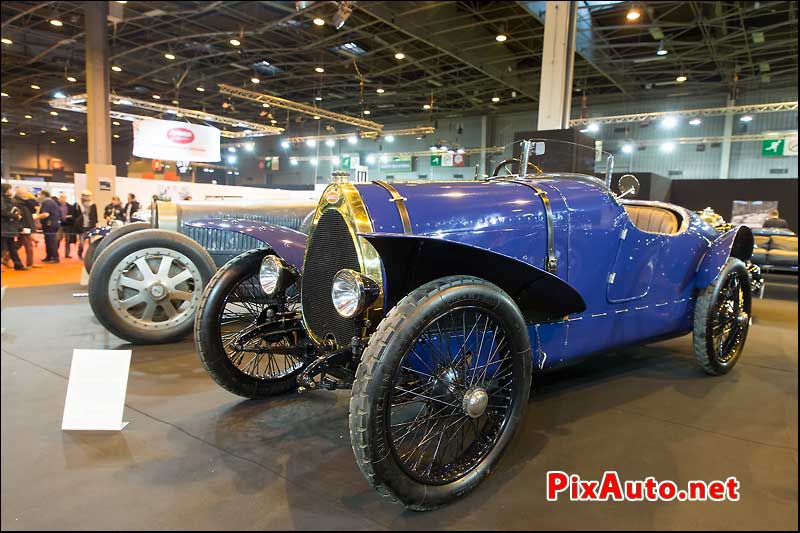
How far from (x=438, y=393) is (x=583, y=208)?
131cm

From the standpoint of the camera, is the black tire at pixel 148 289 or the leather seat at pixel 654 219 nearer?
the leather seat at pixel 654 219

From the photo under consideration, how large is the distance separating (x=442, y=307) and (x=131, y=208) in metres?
6.58

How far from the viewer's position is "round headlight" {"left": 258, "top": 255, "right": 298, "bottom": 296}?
241cm

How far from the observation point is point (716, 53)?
1271 cm

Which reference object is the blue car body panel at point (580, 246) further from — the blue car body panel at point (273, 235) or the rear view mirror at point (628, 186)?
the blue car body panel at point (273, 235)

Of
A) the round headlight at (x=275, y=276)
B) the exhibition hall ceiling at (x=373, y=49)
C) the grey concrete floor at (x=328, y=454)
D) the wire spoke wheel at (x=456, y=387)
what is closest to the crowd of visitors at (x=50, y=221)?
the exhibition hall ceiling at (x=373, y=49)

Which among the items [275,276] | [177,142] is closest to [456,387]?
[275,276]

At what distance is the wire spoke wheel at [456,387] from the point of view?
1.82m

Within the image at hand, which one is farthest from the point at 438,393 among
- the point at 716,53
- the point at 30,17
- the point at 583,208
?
the point at 716,53

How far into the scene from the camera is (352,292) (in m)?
1.81

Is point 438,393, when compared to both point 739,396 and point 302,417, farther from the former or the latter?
point 739,396

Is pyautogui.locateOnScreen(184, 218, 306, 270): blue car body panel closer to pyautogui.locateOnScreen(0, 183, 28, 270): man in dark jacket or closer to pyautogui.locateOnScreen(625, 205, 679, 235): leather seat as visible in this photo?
pyautogui.locateOnScreen(625, 205, 679, 235): leather seat

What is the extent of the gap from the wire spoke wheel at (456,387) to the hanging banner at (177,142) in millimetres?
3081

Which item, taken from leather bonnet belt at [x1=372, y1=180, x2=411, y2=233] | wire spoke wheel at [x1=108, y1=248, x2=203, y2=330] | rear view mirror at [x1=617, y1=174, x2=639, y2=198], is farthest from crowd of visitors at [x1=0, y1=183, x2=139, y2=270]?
rear view mirror at [x1=617, y1=174, x2=639, y2=198]
